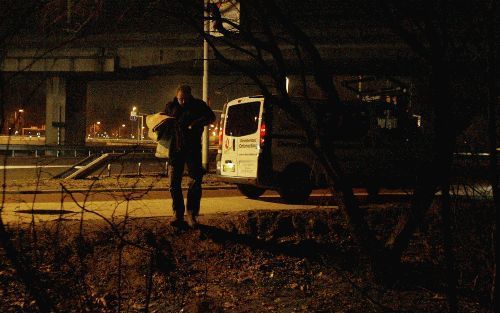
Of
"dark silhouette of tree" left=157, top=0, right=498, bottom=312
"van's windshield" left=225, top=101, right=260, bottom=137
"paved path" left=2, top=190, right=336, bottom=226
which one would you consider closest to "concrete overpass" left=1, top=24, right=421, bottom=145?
"van's windshield" left=225, top=101, right=260, bottom=137

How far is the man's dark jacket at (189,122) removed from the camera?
252 inches

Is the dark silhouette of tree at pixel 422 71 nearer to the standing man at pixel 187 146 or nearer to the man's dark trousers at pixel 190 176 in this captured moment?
the standing man at pixel 187 146

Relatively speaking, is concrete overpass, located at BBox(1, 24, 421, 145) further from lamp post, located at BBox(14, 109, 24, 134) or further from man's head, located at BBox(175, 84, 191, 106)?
lamp post, located at BBox(14, 109, 24, 134)

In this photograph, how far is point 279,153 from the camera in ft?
33.0

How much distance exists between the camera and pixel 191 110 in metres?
6.48

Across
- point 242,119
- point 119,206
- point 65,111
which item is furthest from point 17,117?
point 65,111

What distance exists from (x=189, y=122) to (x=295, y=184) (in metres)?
4.23

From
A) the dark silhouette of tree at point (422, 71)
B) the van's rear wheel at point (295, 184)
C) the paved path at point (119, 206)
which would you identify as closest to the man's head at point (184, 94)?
the paved path at point (119, 206)

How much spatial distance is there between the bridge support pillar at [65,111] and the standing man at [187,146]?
115ft

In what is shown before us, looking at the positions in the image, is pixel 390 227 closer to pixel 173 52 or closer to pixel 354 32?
pixel 354 32

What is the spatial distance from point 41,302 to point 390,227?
5.30 metres

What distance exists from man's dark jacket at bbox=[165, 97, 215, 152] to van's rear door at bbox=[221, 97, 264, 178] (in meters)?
3.46

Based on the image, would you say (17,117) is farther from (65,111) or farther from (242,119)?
(65,111)

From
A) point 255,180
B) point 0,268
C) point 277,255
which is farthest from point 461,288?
point 255,180
